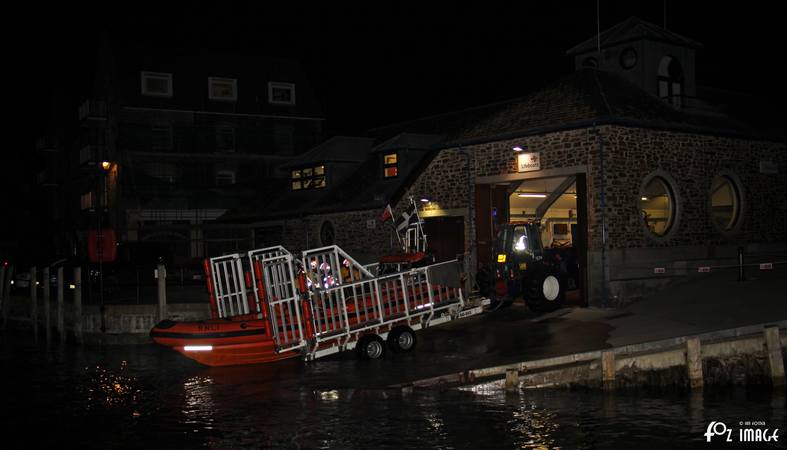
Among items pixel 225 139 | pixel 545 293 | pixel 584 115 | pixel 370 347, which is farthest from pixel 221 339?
pixel 225 139

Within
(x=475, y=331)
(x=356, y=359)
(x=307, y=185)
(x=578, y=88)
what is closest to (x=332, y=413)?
(x=356, y=359)

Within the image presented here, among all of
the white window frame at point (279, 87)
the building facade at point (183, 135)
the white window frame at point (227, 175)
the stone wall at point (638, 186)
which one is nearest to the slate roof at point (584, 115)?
the stone wall at point (638, 186)

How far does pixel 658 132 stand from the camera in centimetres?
2320

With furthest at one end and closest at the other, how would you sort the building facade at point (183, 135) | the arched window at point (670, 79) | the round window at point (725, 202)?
1. the building facade at point (183, 135)
2. the arched window at point (670, 79)
3. the round window at point (725, 202)

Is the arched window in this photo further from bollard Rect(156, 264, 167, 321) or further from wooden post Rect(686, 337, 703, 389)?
bollard Rect(156, 264, 167, 321)

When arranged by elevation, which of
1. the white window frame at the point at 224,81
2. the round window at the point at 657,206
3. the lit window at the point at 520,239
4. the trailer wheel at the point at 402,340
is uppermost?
the white window frame at the point at 224,81

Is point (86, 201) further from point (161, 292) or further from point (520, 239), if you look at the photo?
point (520, 239)

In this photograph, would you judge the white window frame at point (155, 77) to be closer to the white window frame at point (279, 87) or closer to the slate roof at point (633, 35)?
the white window frame at point (279, 87)

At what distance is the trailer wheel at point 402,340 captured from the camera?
1822 centimetres

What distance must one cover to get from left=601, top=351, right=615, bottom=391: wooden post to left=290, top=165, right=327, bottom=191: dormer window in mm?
23097

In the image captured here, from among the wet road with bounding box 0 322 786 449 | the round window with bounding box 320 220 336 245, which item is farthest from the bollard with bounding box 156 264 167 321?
the round window with bounding box 320 220 336 245

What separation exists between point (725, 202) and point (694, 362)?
13.4 meters

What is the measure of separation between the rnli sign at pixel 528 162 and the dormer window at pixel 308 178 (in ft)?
44.4

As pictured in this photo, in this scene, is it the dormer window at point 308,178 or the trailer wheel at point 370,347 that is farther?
the dormer window at point 308,178
